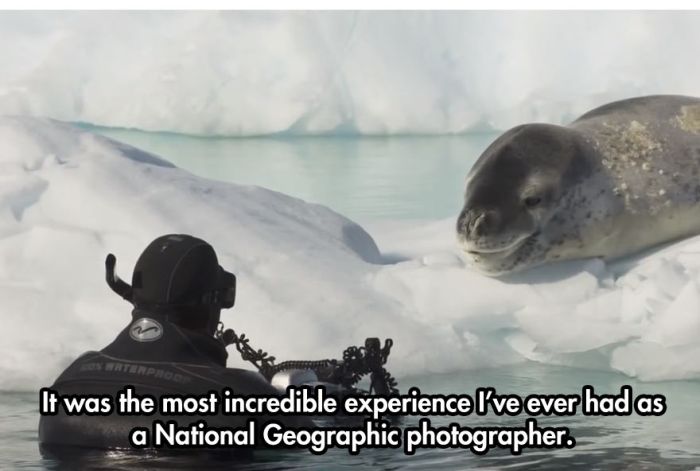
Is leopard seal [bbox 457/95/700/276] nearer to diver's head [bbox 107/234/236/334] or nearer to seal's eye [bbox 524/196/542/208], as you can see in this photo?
seal's eye [bbox 524/196/542/208]

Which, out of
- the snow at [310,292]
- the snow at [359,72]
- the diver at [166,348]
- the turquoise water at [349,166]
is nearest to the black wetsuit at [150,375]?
the diver at [166,348]

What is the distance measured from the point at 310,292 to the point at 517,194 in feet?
3.29

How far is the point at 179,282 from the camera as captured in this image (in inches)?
135

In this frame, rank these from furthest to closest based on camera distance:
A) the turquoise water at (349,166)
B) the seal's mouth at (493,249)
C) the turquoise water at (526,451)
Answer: the turquoise water at (349,166) < the seal's mouth at (493,249) < the turquoise water at (526,451)

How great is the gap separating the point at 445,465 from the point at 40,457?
43.4 inches

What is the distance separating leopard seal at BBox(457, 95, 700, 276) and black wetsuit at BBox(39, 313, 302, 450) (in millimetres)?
2213

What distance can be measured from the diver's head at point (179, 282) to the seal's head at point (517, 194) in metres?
2.20

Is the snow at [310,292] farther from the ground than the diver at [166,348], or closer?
farther from the ground

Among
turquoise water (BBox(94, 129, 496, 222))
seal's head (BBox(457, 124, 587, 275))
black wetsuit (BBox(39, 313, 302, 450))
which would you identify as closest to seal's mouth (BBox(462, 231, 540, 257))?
seal's head (BBox(457, 124, 587, 275))

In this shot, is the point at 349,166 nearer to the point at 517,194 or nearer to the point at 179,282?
the point at 517,194

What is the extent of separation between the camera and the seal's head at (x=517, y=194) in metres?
5.55

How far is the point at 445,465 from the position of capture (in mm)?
3715

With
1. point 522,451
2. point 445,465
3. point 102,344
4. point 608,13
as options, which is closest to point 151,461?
point 445,465

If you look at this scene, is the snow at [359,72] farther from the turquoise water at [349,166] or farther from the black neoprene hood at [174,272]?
the black neoprene hood at [174,272]
